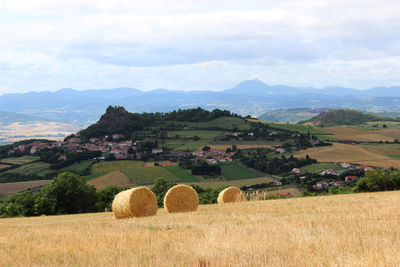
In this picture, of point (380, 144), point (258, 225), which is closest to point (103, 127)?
point (380, 144)

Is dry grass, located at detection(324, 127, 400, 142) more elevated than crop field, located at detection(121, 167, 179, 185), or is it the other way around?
dry grass, located at detection(324, 127, 400, 142)

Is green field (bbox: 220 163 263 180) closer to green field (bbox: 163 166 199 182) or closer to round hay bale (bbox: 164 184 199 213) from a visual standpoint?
green field (bbox: 163 166 199 182)

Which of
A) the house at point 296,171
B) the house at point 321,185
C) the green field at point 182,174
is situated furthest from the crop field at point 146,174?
the house at point 321,185

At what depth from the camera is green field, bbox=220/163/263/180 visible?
100500 mm

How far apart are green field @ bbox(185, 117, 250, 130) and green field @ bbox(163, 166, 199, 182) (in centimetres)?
5672

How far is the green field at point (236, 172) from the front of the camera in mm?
100500

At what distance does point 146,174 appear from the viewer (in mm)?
102938

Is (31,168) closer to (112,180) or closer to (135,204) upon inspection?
(112,180)

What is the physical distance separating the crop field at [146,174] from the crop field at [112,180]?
1.54m

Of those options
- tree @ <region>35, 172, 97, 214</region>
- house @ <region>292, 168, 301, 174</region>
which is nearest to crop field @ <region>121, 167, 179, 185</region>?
house @ <region>292, 168, 301, 174</region>

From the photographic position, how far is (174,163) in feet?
389

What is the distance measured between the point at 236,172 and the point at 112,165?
36705 millimetres

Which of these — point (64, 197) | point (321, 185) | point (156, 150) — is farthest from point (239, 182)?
point (64, 197)

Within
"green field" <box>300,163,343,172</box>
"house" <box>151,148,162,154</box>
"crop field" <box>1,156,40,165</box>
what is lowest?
"green field" <box>300,163,343,172</box>
